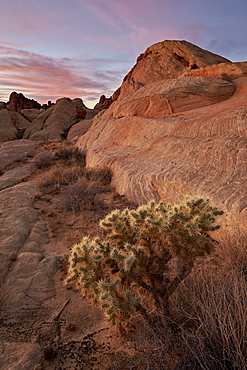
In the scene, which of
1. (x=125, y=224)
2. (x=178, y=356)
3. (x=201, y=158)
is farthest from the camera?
(x=201, y=158)

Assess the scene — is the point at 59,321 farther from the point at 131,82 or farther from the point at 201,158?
the point at 131,82

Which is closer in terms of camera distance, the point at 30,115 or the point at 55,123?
the point at 55,123

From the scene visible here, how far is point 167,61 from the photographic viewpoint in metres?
17.7

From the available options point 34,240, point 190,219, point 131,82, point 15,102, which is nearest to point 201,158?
point 190,219

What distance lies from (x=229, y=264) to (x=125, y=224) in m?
1.84

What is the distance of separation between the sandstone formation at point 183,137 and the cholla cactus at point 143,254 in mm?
2073

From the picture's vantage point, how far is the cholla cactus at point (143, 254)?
3.01 m

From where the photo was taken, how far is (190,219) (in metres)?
3.26

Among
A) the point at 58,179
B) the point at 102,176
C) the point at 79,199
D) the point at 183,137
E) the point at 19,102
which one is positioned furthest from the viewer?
the point at 19,102

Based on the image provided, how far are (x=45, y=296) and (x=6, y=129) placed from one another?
3771cm

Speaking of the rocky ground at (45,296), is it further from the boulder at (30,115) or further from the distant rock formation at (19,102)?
the distant rock formation at (19,102)

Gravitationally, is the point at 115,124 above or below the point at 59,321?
above

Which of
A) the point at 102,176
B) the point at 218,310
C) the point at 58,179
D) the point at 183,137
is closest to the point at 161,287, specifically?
the point at 218,310

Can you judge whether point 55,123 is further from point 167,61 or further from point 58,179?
point 58,179
